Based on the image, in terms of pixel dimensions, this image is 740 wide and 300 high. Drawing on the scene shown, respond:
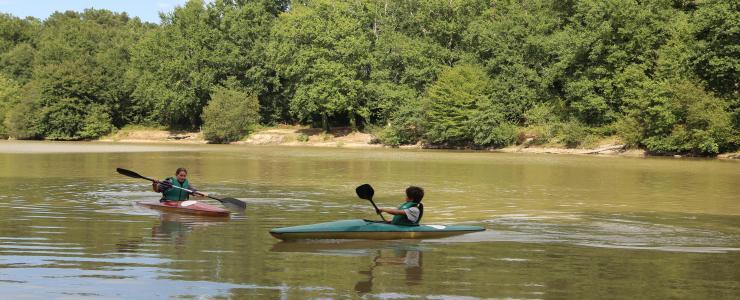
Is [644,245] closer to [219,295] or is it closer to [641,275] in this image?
[641,275]

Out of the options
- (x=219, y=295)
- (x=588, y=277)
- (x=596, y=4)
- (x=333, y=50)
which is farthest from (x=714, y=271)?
(x=333, y=50)

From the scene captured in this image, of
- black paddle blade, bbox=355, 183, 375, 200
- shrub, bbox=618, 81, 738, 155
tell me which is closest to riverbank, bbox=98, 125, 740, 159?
shrub, bbox=618, 81, 738, 155

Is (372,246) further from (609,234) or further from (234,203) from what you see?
(234,203)

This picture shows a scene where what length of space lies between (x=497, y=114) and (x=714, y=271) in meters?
55.0

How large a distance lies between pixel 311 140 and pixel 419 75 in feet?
41.9

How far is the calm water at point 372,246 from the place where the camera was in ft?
35.9

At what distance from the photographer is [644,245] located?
50.8 feet

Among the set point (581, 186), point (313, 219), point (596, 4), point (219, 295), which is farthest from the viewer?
point (596, 4)

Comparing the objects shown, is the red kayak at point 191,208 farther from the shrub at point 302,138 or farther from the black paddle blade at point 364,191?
the shrub at point 302,138

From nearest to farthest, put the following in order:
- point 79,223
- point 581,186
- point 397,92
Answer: point 79,223, point 581,186, point 397,92

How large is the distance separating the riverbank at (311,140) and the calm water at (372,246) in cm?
3033

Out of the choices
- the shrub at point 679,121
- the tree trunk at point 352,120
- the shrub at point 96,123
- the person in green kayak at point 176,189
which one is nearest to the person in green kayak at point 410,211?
the person in green kayak at point 176,189

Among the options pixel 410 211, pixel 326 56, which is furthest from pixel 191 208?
pixel 326 56

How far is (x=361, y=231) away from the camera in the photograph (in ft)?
49.8
